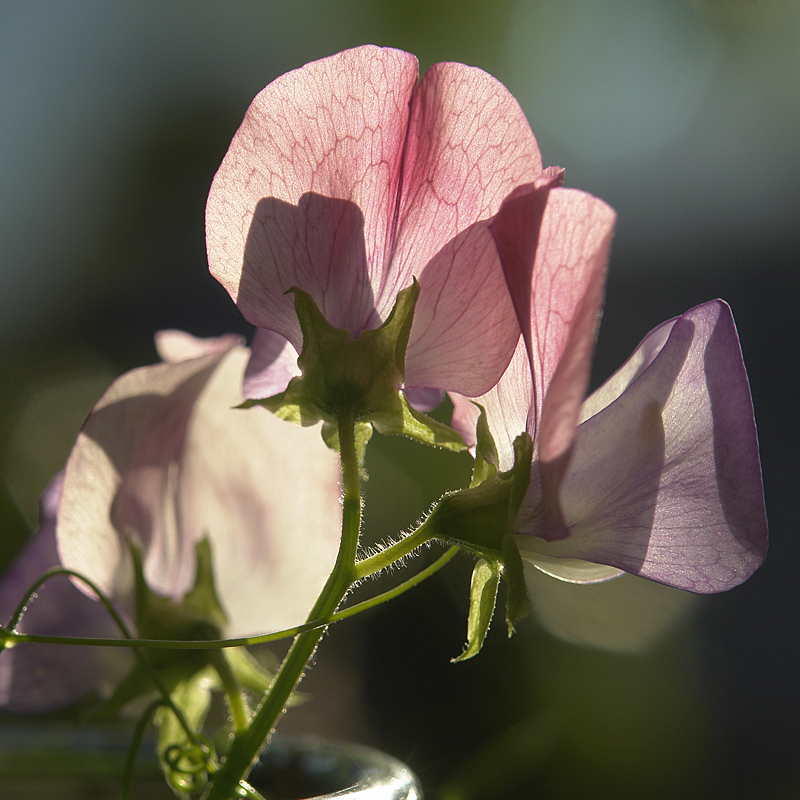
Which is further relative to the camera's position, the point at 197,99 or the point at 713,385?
the point at 197,99

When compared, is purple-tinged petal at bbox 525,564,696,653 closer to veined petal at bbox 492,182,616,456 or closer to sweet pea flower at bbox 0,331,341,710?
sweet pea flower at bbox 0,331,341,710

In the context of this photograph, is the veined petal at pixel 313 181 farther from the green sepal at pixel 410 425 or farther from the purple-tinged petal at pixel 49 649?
the purple-tinged petal at pixel 49 649

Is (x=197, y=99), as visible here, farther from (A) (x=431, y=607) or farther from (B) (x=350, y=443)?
(B) (x=350, y=443)

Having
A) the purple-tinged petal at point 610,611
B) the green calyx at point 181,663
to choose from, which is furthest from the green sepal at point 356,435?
the purple-tinged petal at point 610,611

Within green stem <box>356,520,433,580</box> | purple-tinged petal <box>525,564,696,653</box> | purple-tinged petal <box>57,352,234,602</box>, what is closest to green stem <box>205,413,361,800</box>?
green stem <box>356,520,433,580</box>

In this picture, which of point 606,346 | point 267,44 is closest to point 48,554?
point 606,346

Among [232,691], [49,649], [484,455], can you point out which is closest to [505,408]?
[484,455]

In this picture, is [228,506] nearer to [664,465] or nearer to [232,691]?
[232,691]
